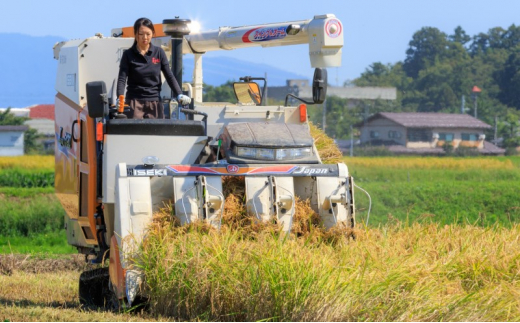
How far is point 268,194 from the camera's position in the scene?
912cm

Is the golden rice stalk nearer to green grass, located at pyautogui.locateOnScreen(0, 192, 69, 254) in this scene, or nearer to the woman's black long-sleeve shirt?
the woman's black long-sleeve shirt

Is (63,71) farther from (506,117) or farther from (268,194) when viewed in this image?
(506,117)

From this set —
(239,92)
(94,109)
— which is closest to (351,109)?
(239,92)

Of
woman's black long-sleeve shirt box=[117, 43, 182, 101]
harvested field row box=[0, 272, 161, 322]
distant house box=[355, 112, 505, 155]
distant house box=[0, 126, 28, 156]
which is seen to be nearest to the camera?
harvested field row box=[0, 272, 161, 322]

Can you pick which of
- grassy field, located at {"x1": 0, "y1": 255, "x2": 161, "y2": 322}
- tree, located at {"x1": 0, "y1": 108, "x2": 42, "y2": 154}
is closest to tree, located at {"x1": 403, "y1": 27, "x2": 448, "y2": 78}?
tree, located at {"x1": 0, "y1": 108, "x2": 42, "y2": 154}

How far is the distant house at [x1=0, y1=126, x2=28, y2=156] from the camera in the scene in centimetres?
5709

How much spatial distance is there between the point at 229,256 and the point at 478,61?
80118 mm

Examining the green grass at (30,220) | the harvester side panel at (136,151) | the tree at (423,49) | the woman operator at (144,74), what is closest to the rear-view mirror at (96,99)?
the harvester side panel at (136,151)

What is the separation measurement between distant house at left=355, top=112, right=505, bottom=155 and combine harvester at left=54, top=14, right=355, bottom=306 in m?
51.7

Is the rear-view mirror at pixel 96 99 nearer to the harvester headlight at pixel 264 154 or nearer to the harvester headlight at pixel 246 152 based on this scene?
the harvester headlight at pixel 246 152

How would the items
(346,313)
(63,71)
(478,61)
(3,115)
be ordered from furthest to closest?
(478,61), (3,115), (63,71), (346,313)

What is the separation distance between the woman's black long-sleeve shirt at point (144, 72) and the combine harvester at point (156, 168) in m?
0.26

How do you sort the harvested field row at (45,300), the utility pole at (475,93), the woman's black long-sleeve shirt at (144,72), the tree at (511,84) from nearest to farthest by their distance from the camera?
the harvested field row at (45,300) → the woman's black long-sleeve shirt at (144,72) → the utility pole at (475,93) → the tree at (511,84)

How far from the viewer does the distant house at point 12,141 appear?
2248 inches
